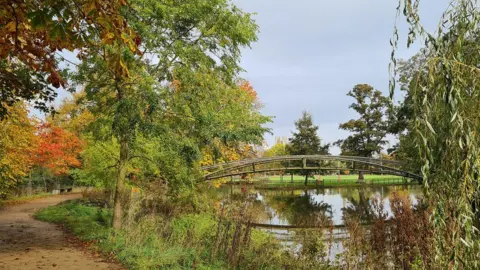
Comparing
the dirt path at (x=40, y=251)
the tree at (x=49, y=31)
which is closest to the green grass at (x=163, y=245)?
the dirt path at (x=40, y=251)

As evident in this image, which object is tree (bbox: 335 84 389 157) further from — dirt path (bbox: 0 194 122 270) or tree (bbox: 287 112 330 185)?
dirt path (bbox: 0 194 122 270)

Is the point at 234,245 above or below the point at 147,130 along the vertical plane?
below

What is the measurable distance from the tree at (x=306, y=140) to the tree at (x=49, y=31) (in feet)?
128

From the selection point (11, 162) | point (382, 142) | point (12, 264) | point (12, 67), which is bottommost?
point (12, 264)

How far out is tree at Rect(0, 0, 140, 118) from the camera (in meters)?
3.05

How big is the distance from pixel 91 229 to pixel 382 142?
4019cm

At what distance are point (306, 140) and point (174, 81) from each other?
123 feet

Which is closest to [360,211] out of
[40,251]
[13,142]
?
[40,251]

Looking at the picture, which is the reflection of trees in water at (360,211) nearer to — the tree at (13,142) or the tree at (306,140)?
the tree at (13,142)

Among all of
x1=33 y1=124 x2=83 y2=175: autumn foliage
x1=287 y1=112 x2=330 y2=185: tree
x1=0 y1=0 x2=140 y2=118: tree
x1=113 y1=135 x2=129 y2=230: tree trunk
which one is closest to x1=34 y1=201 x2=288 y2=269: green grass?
x1=113 y1=135 x2=129 y2=230: tree trunk

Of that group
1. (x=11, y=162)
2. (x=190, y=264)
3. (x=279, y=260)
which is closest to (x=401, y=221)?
(x=279, y=260)

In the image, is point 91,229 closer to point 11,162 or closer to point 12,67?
point 12,67

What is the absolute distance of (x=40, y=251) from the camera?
793 centimetres

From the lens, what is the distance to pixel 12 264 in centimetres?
674
